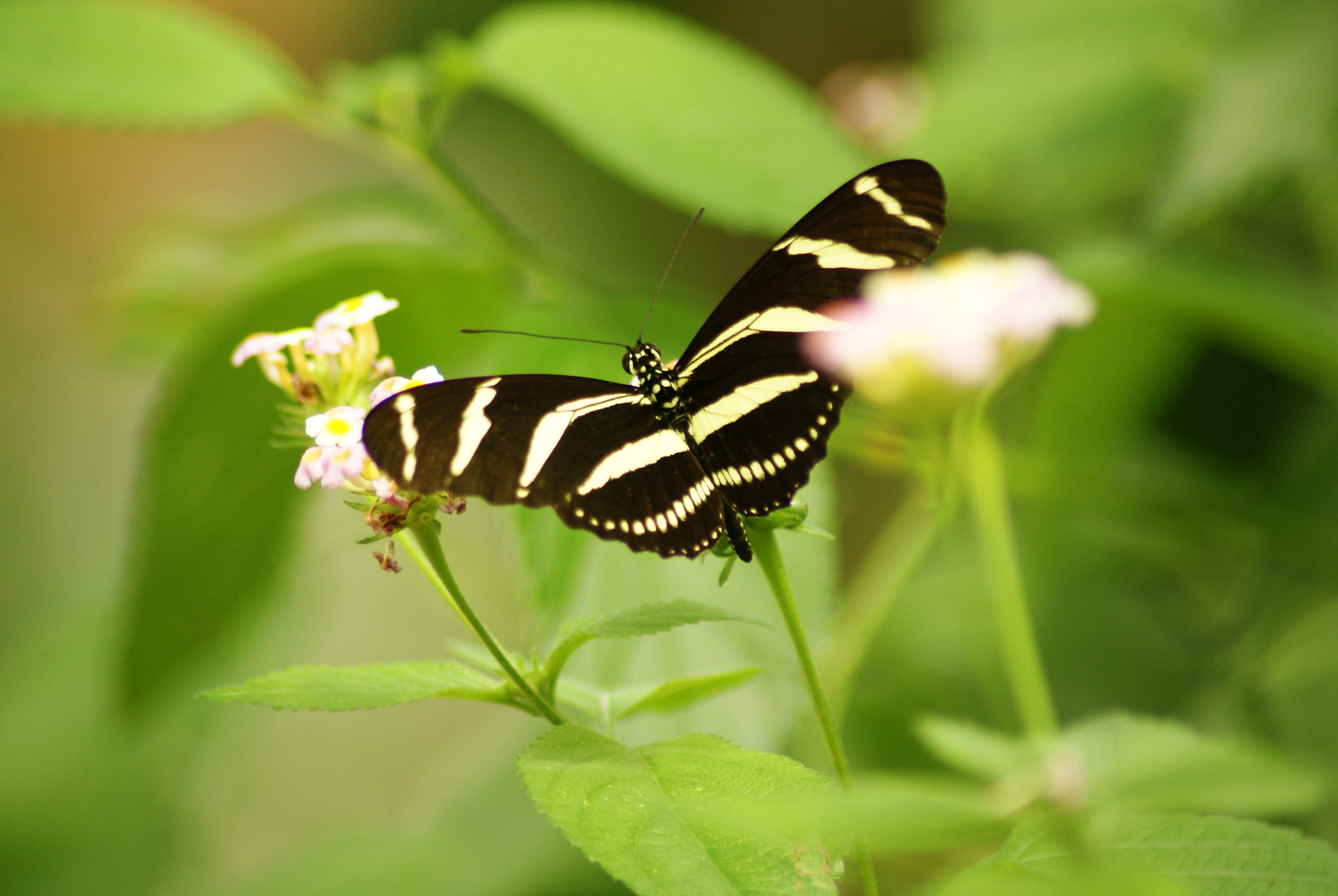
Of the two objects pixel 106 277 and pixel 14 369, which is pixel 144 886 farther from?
pixel 14 369

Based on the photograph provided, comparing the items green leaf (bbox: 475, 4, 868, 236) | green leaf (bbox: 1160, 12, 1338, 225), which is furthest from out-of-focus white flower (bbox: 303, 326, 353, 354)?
green leaf (bbox: 1160, 12, 1338, 225)

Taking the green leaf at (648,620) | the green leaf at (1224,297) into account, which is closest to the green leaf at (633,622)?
the green leaf at (648,620)

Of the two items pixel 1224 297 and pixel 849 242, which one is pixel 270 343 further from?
pixel 1224 297

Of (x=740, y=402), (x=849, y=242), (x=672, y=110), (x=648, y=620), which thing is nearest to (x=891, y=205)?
(x=849, y=242)

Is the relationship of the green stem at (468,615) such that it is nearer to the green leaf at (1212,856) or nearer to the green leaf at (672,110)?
the green leaf at (1212,856)

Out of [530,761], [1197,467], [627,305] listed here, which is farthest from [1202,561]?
[530,761]

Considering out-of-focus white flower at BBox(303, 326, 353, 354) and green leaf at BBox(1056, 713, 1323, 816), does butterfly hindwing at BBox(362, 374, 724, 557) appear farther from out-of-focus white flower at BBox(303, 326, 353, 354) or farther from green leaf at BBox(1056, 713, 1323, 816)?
green leaf at BBox(1056, 713, 1323, 816)
